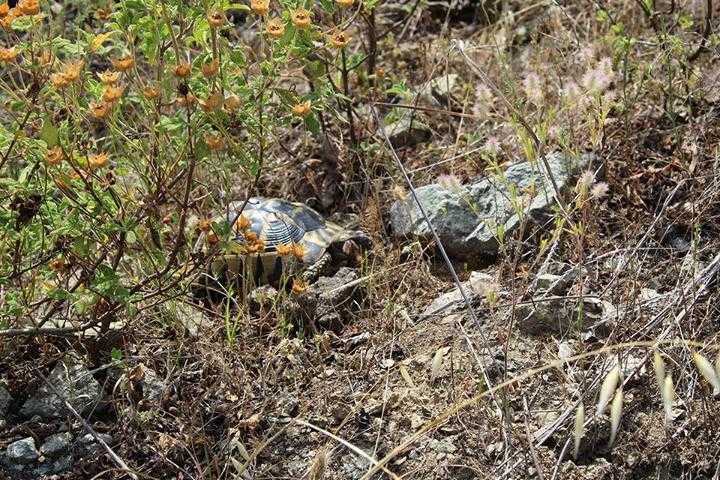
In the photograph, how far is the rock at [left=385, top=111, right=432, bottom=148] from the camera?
435 centimetres

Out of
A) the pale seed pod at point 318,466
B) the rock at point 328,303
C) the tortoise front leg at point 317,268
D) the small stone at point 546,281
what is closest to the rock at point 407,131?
the tortoise front leg at point 317,268

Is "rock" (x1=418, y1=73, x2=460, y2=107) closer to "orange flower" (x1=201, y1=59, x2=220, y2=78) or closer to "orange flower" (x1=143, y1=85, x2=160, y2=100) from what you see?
"orange flower" (x1=143, y1=85, x2=160, y2=100)

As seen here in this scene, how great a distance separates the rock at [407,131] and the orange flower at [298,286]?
43.6 inches

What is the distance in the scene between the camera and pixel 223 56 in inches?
115

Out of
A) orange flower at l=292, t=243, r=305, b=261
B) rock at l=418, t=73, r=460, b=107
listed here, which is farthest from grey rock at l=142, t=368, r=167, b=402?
rock at l=418, t=73, r=460, b=107

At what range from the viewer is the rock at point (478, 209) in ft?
11.9

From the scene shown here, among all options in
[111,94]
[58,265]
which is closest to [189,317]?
[58,265]

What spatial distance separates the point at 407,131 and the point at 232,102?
1675 mm

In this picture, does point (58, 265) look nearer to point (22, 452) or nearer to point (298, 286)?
point (22, 452)

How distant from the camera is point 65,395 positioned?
3195 mm

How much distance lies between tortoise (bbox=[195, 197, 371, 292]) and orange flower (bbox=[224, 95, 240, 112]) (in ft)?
2.71

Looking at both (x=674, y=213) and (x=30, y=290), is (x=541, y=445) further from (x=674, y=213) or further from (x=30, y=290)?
(x=30, y=290)

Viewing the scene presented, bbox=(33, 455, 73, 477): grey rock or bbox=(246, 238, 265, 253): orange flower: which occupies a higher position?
bbox=(246, 238, 265, 253): orange flower

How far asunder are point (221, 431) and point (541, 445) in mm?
1006
